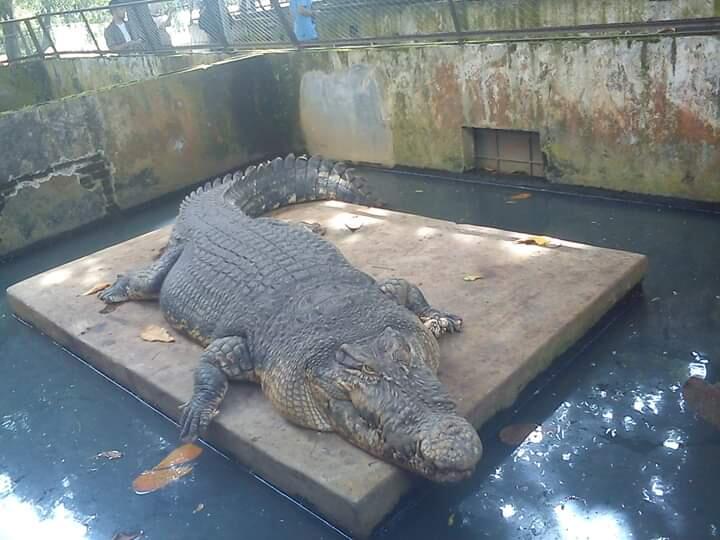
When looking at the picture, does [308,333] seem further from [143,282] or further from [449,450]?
[143,282]

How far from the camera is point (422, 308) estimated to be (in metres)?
3.38

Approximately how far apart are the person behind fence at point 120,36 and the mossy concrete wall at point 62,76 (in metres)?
0.17

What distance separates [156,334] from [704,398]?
2707 mm

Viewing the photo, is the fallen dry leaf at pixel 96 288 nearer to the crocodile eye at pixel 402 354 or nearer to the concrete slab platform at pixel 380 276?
the concrete slab platform at pixel 380 276

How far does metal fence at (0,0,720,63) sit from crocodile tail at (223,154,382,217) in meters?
1.71

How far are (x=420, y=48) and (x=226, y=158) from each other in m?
2.37

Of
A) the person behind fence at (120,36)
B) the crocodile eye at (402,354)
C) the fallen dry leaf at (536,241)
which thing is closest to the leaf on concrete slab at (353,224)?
the fallen dry leaf at (536,241)

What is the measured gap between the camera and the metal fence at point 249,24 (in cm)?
812

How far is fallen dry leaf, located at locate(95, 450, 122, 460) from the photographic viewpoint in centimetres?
319

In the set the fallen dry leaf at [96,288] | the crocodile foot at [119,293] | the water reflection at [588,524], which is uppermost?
the crocodile foot at [119,293]

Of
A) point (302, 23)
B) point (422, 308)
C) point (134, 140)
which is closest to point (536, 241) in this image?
point (422, 308)

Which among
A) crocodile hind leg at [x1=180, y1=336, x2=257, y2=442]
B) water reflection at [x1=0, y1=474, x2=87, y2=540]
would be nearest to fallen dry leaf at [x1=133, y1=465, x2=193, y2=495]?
crocodile hind leg at [x1=180, y1=336, x2=257, y2=442]

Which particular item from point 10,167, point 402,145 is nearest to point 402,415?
point 402,145

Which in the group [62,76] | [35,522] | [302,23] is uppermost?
[302,23]
